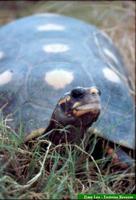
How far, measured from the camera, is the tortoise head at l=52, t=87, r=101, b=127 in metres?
2.24

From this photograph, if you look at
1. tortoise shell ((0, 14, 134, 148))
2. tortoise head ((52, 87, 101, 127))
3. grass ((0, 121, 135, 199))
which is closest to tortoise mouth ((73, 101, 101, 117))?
tortoise head ((52, 87, 101, 127))

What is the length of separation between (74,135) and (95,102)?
26 cm

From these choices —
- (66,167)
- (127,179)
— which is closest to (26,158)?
(66,167)

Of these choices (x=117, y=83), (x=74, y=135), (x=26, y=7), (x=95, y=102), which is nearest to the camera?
(x=95, y=102)

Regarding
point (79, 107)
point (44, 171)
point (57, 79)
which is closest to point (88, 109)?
point (79, 107)

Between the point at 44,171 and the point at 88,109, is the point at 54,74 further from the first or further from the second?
the point at 44,171

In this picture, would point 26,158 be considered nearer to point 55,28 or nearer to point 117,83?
point 117,83

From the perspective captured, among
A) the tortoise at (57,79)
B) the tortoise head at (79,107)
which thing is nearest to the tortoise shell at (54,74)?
the tortoise at (57,79)

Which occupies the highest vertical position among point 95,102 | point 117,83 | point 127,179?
point 95,102

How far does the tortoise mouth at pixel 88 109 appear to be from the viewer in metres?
2.24

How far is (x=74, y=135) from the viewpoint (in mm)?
2438

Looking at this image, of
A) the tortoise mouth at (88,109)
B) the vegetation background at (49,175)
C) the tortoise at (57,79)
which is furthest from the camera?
the tortoise at (57,79)

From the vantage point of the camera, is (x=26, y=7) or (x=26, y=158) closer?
(x=26, y=158)

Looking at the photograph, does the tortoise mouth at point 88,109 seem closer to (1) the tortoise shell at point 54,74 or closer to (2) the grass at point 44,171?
(2) the grass at point 44,171
